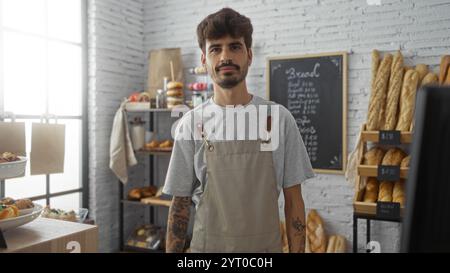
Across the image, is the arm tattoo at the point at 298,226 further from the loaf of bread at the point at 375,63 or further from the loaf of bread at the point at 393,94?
the loaf of bread at the point at 375,63

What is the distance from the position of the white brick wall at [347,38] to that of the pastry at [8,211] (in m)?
2.72

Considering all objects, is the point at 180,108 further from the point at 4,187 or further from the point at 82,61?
the point at 4,187

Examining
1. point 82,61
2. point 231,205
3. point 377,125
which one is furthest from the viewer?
point 82,61

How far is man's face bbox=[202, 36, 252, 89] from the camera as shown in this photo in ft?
5.41

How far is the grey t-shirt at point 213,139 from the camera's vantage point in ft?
5.49

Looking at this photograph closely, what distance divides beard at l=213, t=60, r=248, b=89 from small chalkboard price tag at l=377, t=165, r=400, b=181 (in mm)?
1581

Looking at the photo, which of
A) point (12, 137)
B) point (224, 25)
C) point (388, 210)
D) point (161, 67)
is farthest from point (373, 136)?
point (12, 137)

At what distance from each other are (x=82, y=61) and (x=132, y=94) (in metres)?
0.60

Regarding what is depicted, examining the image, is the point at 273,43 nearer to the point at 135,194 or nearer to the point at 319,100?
the point at 319,100

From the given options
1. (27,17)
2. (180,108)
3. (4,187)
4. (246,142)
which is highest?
(27,17)

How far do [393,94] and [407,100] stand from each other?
0.36 feet

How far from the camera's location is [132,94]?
402cm

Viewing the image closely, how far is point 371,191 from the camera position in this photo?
2.88m

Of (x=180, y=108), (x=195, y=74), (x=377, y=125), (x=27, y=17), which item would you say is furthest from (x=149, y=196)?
(x=377, y=125)
